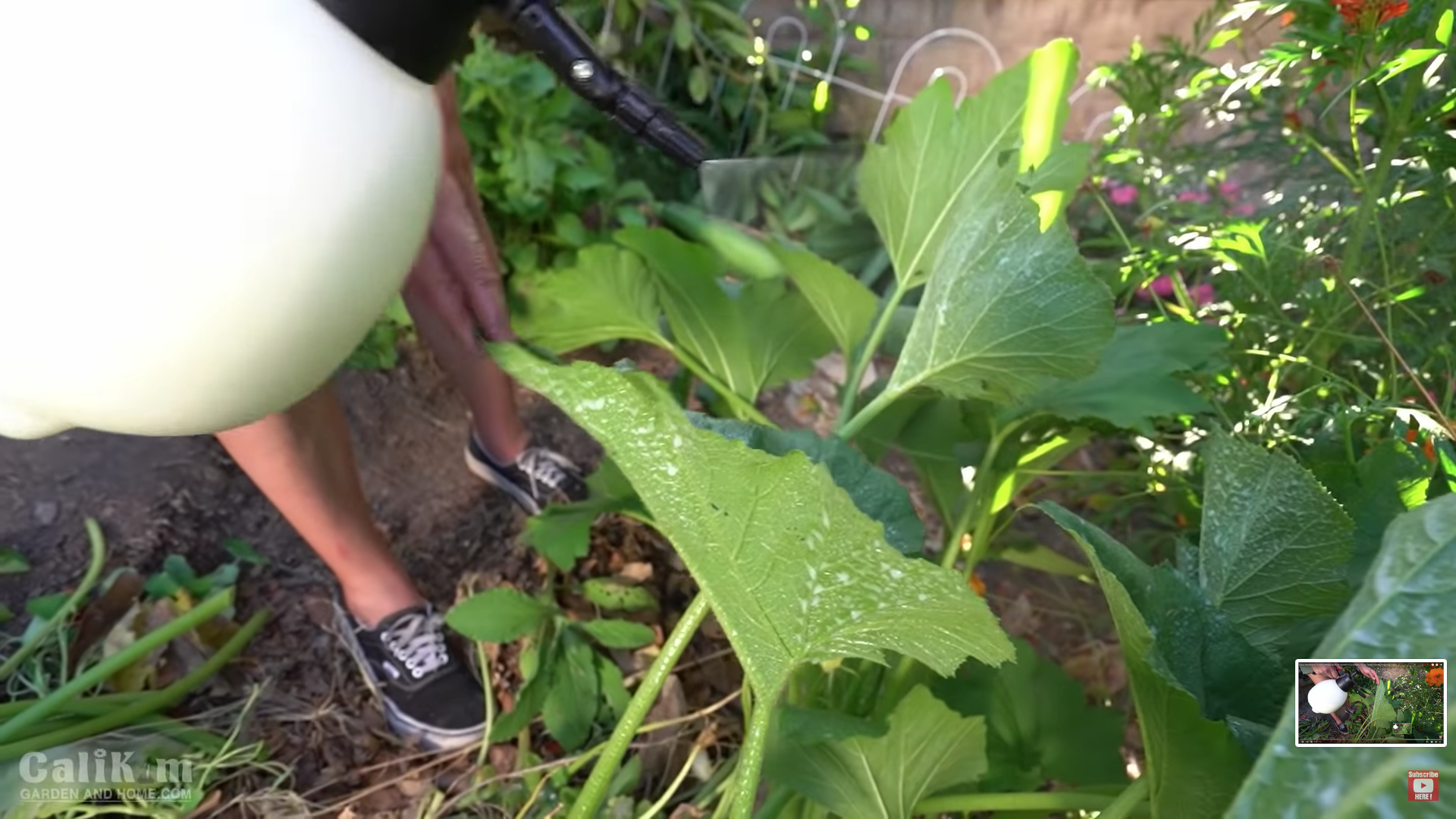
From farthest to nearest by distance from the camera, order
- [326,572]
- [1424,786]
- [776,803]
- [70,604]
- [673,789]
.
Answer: [326,572], [70,604], [673,789], [776,803], [1424,786]

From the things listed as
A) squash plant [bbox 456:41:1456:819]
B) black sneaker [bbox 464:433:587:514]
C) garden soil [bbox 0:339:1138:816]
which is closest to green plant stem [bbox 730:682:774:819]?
squash plant [bbox 456:41:1456:819]

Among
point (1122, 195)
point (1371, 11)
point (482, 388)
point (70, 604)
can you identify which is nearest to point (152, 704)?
point (70, 604)

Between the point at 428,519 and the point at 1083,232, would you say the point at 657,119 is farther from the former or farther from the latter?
the point at 1083,232

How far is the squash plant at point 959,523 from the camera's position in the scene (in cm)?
35

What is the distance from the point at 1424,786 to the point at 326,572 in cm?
104

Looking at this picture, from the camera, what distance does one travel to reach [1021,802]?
Result: 543mm

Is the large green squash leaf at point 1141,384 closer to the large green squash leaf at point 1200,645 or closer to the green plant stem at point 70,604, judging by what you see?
the large green squash leaf at point 1200,645

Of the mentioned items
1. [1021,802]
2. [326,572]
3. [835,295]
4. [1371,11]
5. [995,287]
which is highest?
[1371,11]

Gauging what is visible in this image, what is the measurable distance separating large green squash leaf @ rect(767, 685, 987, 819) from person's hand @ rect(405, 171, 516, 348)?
0.36 metres

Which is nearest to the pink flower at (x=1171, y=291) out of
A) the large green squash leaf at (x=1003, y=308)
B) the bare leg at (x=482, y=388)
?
the large green squash leaf at (x=1003, y=308)

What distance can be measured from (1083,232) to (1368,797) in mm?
1194

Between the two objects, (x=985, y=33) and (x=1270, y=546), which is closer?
(x=1270, y=546)

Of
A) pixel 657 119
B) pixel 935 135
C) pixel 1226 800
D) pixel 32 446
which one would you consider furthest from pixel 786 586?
pixel 32 446
